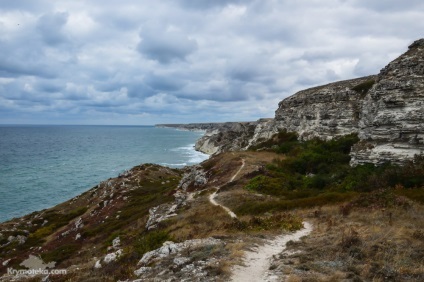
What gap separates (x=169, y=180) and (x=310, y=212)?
61957mm

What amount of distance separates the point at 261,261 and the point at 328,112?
4677 centimetres

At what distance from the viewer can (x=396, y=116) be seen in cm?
3061

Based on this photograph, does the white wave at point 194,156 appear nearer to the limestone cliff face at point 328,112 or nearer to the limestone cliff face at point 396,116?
the limestone cliff face at point 328,112

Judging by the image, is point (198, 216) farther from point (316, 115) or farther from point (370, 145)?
Result: point (316, 115)

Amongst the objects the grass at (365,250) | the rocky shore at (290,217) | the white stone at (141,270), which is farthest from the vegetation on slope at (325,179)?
the white stone at (141,270)

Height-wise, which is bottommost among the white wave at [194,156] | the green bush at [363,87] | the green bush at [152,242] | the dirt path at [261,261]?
the white wave at [194,156]

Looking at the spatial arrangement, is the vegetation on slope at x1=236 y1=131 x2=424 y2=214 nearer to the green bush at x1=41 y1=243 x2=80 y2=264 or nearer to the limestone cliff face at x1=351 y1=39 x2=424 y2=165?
the limestone cliff face at x1=351 y1=39 x2=424 y2=165

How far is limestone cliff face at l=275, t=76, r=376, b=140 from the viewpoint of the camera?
167 ft

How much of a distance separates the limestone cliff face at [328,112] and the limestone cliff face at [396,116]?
15891 mm

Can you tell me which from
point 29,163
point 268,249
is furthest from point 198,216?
point 29,163

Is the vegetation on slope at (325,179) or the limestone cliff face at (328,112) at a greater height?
the limestone cliff face at (328,112)

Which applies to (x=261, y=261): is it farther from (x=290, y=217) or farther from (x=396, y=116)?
(x=396, y=116)

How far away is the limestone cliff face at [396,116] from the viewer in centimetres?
2927

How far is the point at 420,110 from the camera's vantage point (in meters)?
29.1
